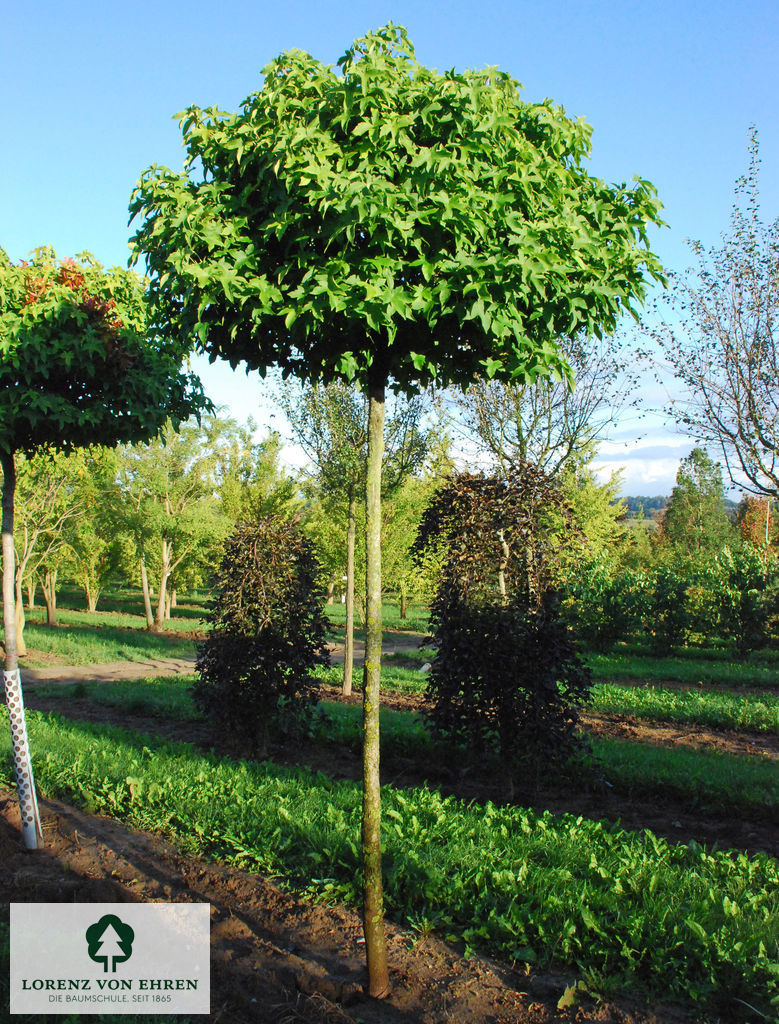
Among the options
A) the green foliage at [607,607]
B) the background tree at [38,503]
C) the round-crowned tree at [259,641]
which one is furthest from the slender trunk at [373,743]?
the green foliage at [607,607]

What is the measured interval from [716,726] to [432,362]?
28.5ft

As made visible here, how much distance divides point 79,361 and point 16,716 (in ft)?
9.47

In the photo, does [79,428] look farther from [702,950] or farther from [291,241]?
[702,950]

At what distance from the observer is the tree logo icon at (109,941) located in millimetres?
3463

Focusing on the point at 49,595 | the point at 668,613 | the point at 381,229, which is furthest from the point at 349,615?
the point at 49,595

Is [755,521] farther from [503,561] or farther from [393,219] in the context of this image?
[393,219]

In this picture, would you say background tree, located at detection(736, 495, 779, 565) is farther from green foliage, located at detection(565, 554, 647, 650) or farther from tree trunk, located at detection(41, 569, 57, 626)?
tree trunk, located at detection(41, 569, 57, 626)

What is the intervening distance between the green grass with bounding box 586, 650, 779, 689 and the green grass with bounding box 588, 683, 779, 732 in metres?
1.58

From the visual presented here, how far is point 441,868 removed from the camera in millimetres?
4047

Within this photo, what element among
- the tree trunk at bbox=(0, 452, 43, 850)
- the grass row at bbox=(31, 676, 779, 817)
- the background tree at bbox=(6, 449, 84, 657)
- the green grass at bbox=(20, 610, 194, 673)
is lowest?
the green grass at bbox=(20, 610, 194, 673)

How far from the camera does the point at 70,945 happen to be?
350 centimetres

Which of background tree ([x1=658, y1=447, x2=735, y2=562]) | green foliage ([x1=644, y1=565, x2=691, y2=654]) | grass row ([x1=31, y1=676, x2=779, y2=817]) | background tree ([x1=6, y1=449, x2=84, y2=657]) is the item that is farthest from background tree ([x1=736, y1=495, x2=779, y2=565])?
grass row ([x1=31, y1=676, x2=779, y2=817])

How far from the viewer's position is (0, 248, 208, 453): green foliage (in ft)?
18.0

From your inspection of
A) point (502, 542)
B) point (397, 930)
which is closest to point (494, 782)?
point (502, 542)
